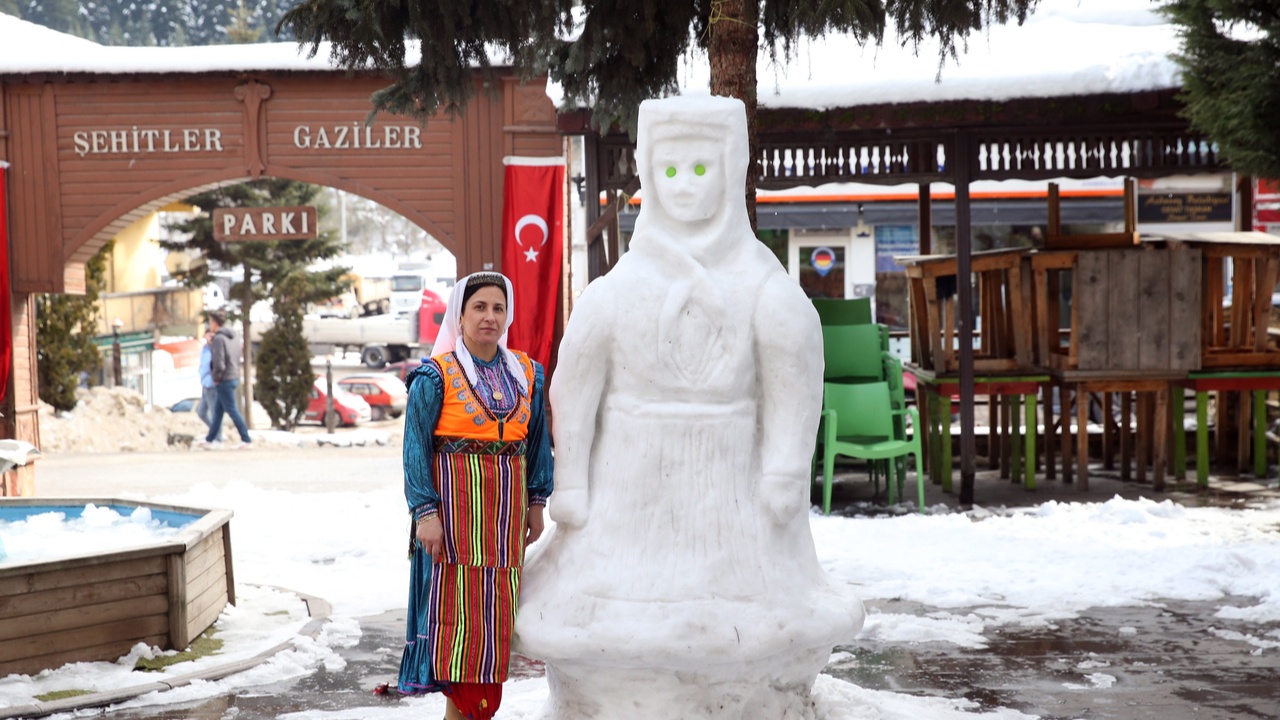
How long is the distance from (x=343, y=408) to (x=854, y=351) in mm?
12875

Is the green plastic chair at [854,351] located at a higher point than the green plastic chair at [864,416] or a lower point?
higher

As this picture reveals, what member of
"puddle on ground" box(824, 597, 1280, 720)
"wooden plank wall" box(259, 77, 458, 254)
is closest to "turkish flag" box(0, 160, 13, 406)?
"wooden plank wall" box(259, 77, 458, 254)

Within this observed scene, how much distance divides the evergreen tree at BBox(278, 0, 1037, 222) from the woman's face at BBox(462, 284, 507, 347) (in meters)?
2.32

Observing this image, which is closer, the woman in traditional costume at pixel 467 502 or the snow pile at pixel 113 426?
the woman in traditional costume at pixel 467 502

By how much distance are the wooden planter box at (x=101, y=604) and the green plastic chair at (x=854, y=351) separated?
4.87m

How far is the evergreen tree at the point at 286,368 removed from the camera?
60.6 ft

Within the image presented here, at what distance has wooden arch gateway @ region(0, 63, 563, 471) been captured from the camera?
1114cm

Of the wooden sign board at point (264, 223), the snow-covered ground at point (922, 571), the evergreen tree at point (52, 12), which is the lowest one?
the snow-covered ground at point (922, 571)

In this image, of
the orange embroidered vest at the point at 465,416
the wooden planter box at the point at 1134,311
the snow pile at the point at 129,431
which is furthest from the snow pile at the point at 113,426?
the orange embroidered vest at the point at 465,416

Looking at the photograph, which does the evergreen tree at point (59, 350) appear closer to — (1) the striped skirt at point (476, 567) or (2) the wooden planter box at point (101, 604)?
(2) the wooden planter box at point (101, 604)

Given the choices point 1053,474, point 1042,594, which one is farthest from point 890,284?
point 1042,594

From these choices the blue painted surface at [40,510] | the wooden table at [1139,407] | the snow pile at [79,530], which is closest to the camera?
the snow pile at [79,530]

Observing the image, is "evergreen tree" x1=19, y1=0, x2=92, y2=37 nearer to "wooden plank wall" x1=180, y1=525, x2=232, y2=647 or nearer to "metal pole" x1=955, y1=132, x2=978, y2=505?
"metal pole" x1=955, y1=132, x2=978, y2=505

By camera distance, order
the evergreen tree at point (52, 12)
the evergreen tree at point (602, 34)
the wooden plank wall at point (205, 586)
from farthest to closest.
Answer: the evergreen tree at point (52, 12)
the evergreen tree at point (602, 34)
the wooden plank wall at point (205, 586)
